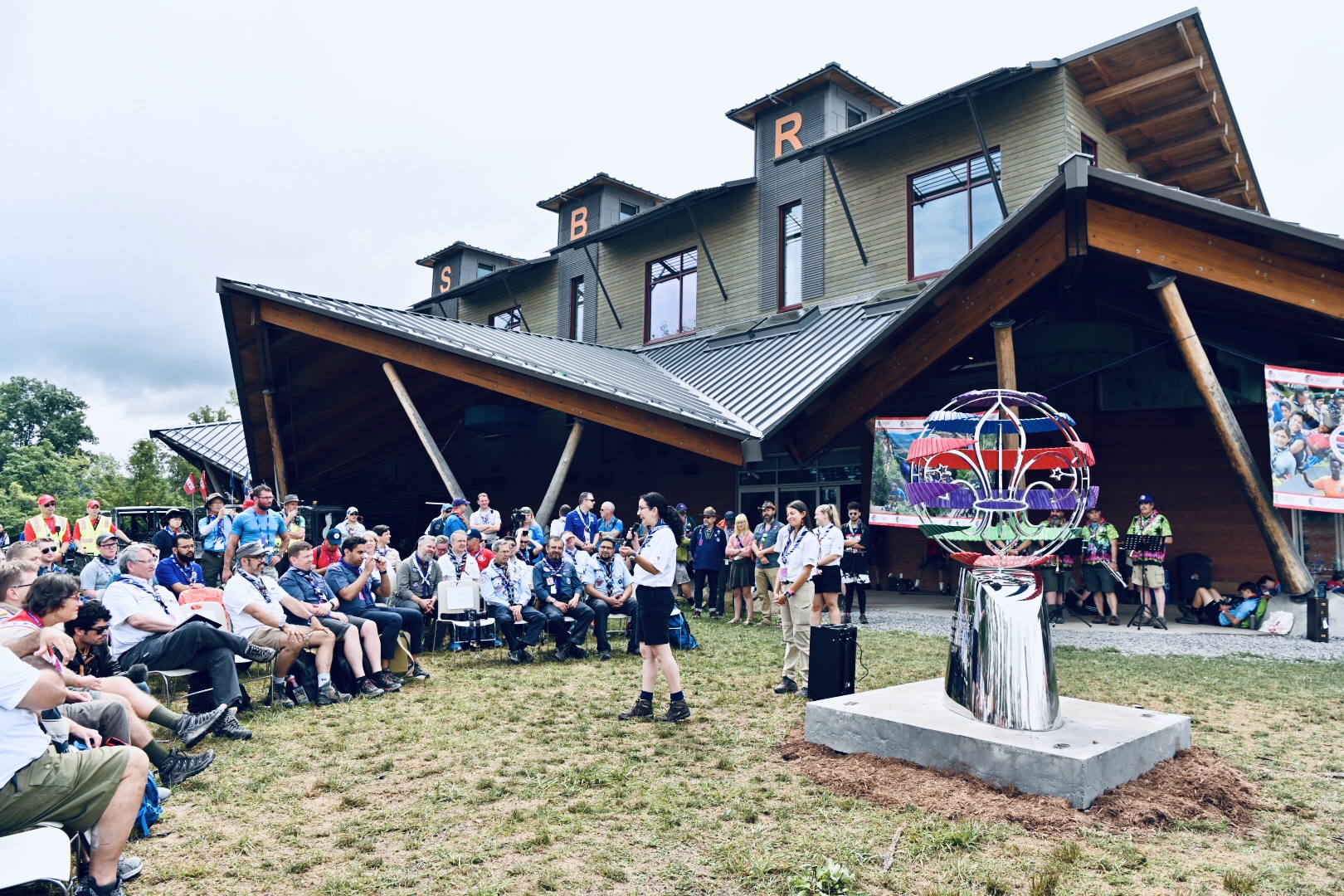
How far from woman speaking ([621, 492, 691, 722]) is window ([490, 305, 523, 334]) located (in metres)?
22.6

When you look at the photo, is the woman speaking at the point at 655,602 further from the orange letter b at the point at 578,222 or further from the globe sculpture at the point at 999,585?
the orange letter b at the point at 578,222

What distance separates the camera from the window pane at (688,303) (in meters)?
22.3

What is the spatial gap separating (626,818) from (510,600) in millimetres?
5385

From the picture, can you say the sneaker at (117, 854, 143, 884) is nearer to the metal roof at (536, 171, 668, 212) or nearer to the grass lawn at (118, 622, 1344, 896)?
the grass lawn at (118, 622, 1344, 896)

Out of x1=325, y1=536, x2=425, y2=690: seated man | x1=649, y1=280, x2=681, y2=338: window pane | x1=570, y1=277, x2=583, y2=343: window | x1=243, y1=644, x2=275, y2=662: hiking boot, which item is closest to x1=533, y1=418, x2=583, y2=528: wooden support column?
x1=325, y1=536, x2=425, y2=690: seated man

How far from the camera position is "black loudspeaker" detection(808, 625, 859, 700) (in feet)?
21.1

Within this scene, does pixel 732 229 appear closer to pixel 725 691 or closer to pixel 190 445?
pixel 725 691

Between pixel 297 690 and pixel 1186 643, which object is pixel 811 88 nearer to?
pixel 1186 643

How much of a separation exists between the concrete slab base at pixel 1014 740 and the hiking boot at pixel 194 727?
3954 millimetres

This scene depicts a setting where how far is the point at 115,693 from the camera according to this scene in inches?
195

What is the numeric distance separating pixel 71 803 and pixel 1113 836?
15.3ft

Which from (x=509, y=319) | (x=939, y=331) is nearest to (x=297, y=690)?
(x=939, y=331)

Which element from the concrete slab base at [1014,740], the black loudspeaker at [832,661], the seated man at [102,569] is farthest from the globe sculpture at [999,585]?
the seated man at [102,569]

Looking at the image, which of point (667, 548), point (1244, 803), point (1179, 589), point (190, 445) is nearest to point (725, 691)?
point (667, 548)
